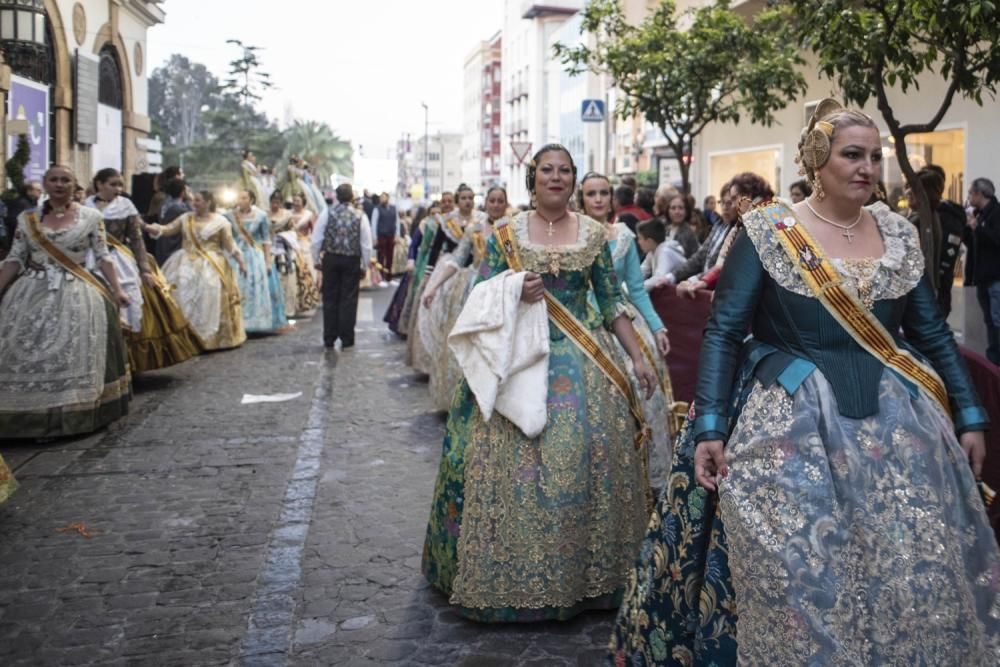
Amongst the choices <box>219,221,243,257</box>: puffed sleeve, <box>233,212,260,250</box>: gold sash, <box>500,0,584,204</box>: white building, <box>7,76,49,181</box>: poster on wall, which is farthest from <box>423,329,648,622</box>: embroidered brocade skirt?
<box>500,0,584,204</box>: white building

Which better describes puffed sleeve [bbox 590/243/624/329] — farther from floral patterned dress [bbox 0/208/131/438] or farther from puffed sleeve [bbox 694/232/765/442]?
floral patterned dress [bbox 0/208/131/438]

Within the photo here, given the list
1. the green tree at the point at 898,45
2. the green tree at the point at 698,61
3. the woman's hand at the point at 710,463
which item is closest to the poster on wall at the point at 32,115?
the green tree at the point at 698,61

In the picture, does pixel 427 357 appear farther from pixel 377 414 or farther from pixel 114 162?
pixel 114 162

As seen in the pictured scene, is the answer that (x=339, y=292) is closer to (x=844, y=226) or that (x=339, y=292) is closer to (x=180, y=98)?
(x=844, y=226)

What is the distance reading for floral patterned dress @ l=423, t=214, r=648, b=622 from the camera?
14.5 ft

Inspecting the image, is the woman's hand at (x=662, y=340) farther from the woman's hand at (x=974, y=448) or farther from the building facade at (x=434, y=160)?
the building facade at (x=434, y=160)

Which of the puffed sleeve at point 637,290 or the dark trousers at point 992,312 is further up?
the puffed sleeve at point 637,290

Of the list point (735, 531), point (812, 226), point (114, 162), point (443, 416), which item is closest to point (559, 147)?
point (812, 226)

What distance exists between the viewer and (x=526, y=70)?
74188mm

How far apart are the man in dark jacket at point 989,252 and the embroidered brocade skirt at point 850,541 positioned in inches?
334

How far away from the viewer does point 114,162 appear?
2472 cm

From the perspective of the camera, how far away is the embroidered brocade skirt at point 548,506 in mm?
4406

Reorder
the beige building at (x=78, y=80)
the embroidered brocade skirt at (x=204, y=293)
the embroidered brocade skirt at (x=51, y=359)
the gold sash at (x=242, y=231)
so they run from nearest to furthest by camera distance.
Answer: the embroidered brocade skirt at (x=51, y=359), the beige building at (x=78, y=80), the embroidered brocade skirt at (x=204, y=293), the gold sash at (x=242, y=231)

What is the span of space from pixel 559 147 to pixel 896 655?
261 cm
